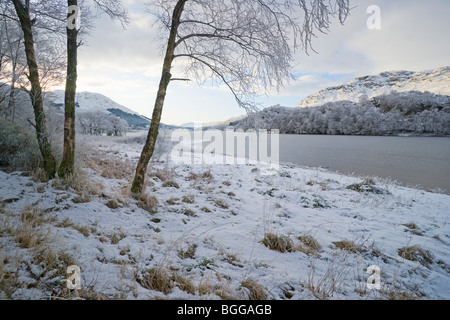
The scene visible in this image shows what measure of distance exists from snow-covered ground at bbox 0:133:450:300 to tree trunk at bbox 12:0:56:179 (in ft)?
1.86

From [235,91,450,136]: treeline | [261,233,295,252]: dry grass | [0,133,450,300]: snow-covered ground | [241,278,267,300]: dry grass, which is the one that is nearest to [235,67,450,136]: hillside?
[235,91,450,136]: treeline

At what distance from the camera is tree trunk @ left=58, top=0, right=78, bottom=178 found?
4.94 metres

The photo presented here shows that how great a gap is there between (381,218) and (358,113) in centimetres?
10080

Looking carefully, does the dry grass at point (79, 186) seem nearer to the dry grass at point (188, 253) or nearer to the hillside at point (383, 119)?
the dry grass at point (188, 253)

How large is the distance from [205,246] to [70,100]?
4971mm

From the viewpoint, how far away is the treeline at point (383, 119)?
76562 mm

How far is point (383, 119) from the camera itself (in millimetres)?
82625

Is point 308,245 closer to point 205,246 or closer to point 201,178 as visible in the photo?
point 205,246

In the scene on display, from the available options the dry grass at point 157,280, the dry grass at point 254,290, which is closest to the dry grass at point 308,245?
the dry grass at point 254,290

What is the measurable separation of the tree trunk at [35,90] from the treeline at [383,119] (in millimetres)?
66648

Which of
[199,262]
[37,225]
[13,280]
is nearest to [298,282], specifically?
[199,262]

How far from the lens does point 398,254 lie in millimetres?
4090

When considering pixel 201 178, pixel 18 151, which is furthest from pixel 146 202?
pixel 18 151
